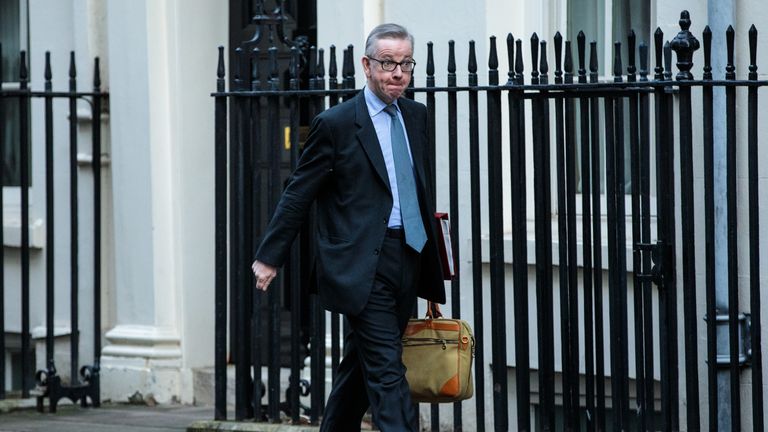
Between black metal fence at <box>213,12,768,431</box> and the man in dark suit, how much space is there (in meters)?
0.92

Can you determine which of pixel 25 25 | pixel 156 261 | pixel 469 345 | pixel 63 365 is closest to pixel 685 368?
pixel 469 345

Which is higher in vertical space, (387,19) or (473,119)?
(387,19)

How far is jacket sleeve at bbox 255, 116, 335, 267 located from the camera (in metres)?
6.41

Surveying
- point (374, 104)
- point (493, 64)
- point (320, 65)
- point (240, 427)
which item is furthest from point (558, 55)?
point (240, 427)

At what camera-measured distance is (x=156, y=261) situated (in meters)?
9.62

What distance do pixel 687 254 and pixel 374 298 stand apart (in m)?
1.46

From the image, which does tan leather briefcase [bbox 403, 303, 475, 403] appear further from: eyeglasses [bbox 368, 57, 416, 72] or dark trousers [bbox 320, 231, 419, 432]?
eyeglasses [bbox 368, 57, 416, 72]

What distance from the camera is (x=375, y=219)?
633 cm

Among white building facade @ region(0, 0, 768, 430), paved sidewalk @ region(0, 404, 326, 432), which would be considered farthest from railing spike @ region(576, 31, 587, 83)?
white building facade @ region(0, 0, 768, 430)

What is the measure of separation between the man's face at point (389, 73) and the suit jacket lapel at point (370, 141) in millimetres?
104

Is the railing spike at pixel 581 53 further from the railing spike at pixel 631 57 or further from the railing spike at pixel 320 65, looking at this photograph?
the railing spike at pixel 320 65

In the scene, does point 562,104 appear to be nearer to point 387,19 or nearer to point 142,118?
point 387,19

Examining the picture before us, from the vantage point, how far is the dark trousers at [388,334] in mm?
6246

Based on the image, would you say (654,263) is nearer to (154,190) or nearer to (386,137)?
(386,137)
